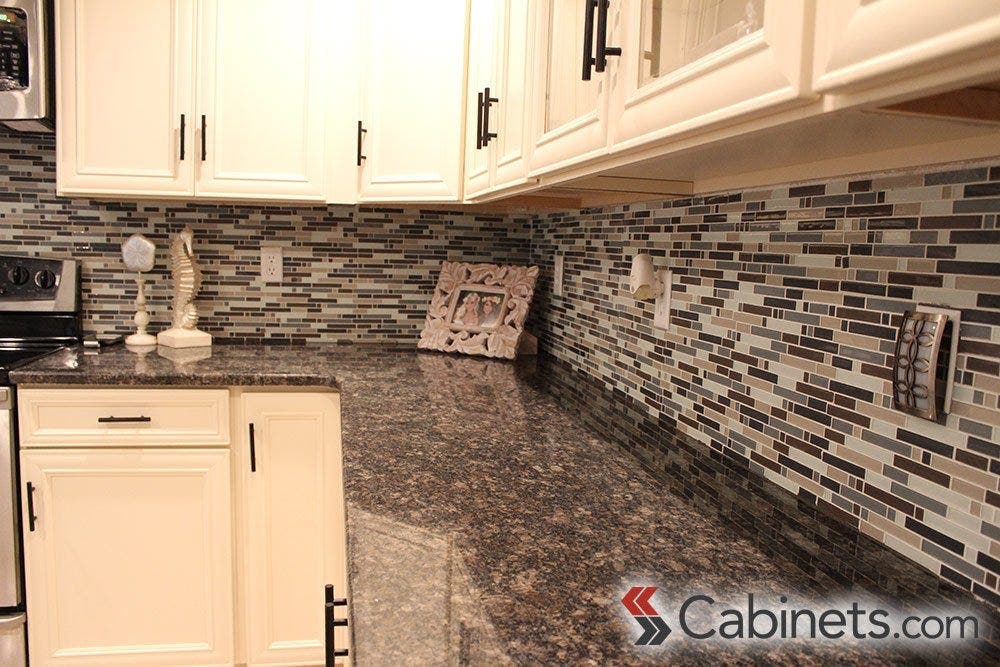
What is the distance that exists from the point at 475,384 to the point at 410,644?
128 centimetres

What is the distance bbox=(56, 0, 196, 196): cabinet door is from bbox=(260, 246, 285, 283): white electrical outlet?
452 millimetres

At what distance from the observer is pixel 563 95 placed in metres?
1.18

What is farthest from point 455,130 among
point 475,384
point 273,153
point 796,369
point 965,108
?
point 965,108

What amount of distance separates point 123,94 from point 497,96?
1.19 metres

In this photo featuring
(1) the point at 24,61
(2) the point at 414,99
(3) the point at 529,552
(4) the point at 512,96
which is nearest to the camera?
(3) the point at 529,552

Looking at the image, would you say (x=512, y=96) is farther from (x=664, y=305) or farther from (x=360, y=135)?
(x=360, y=135)

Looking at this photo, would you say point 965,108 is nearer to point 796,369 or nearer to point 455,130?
point 796,369

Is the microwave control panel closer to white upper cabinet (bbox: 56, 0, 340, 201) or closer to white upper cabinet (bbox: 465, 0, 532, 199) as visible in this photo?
white upper cabinet (bbox: 56, 0, 340, 201)

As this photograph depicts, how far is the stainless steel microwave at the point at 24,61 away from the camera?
2004 mm

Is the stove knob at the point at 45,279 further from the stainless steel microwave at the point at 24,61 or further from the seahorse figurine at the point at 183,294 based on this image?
the stainless steel microwave at the point at 24,61

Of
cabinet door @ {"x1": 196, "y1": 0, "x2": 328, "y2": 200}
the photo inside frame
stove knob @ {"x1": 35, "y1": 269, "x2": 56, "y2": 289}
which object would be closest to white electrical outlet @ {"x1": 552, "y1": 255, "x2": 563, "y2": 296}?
the photo inside frame

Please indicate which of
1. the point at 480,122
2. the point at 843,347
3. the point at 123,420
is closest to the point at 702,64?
the point at 843,347

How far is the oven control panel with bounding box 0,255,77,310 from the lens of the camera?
2.30 m

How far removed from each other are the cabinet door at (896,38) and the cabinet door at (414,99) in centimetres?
162
